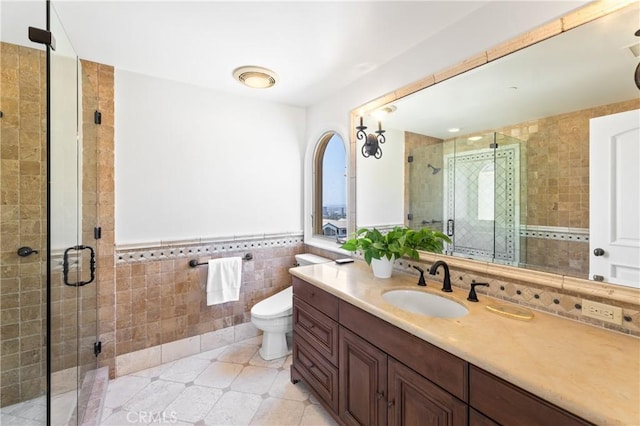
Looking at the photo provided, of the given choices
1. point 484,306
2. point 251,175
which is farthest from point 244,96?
point 484,306

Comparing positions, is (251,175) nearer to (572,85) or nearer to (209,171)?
(209,171)

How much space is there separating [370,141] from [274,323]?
5.64 ft

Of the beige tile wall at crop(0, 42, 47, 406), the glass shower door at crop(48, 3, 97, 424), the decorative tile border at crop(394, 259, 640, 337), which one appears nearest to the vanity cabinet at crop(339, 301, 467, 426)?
the decorative tile border at crop(394, 259, 640, 337)

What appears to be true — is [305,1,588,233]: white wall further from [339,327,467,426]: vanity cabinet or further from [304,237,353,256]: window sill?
[339,327,467,426]: vanity cabinet

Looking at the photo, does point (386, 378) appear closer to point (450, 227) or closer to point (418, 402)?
point (418, 402)

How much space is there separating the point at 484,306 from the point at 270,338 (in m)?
1.73

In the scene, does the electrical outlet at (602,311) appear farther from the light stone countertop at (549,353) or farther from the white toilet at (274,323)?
the white toilet at (274,323)

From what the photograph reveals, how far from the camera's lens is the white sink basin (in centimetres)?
146

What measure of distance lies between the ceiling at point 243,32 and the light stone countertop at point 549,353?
1.56 meters

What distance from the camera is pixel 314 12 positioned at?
58.5 inches

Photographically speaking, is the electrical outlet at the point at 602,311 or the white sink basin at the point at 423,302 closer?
the electrical outlet at the point at 602,311

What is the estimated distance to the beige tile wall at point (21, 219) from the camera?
167 cm

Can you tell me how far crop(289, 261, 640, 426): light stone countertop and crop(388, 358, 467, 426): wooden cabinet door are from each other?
0.18 m

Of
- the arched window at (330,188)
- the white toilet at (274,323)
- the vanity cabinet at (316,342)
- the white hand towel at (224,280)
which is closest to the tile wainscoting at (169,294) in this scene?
the white hand towel at (224,280)
